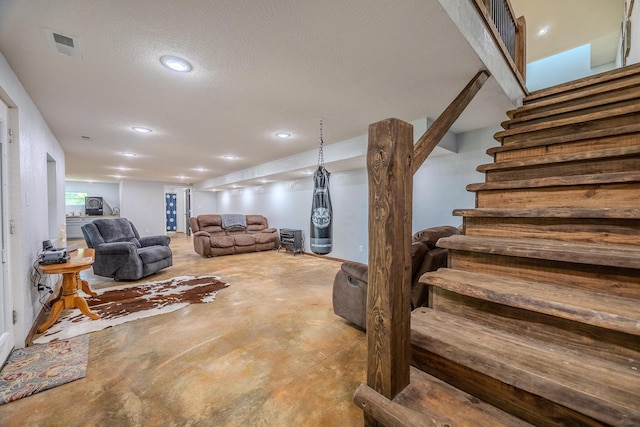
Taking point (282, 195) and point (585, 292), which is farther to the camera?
point (282, 195)

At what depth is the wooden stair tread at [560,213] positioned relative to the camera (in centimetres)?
111

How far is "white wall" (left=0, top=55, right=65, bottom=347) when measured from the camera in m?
1.93

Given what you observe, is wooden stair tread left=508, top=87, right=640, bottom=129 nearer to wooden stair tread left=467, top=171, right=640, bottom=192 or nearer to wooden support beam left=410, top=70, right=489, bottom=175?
wooden support beam left=410, top=70, right=489, bottom=175

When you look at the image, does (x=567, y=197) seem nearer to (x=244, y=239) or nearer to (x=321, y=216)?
(x=321, y=216)

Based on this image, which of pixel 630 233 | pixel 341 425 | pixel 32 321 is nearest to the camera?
pixel 630 233

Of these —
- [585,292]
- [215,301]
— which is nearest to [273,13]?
[585,292]

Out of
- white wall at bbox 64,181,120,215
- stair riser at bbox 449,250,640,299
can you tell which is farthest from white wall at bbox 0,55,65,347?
white wall at bbox 64,181,120,215

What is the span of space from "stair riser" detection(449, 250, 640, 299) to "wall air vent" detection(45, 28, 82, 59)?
2751mm

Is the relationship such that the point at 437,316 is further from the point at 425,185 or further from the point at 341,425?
the point at 425,185

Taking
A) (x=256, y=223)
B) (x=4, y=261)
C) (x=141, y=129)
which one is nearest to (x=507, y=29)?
(x=141, y=129)

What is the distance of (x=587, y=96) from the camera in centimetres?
231

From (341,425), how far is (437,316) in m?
0.77

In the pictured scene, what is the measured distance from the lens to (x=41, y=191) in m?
2.64

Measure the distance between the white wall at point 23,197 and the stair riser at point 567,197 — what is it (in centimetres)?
347
